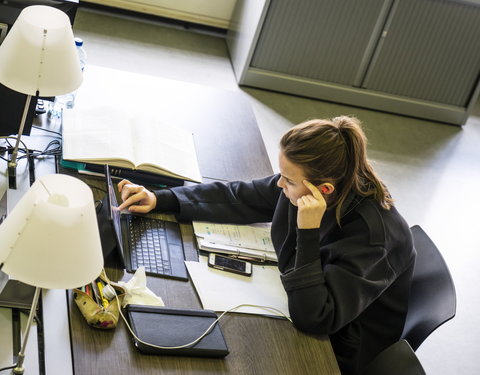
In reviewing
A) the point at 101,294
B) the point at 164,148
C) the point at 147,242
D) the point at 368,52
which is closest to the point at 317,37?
the point at 368,52

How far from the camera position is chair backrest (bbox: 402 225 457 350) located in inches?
67.2

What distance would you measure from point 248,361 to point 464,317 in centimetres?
194

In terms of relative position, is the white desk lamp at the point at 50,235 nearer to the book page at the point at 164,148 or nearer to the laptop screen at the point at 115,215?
the laptop screen at the point at 115,215

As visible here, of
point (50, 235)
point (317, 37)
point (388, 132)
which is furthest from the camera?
point (388, 132)

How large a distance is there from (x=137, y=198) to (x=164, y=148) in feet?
0.89

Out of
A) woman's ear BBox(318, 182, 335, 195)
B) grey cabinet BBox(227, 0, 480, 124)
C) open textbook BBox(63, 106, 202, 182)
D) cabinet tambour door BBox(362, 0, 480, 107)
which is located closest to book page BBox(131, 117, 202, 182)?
open textbook BBox(63, 106, 202, 182)

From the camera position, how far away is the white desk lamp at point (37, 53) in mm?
1541

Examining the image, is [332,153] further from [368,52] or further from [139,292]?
[368,52]

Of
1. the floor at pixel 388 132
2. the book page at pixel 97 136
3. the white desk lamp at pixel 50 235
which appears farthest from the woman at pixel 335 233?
the floor at pixel 388 132

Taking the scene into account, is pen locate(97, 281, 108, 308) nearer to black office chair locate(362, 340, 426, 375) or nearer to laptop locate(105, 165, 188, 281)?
laptop locate(105, 165, 188, 281)

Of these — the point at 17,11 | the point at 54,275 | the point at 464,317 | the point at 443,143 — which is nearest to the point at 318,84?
the point at 443,143

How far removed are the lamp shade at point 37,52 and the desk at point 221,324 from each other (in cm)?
38

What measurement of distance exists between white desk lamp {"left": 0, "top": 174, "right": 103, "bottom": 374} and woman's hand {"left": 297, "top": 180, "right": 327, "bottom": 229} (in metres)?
0.71

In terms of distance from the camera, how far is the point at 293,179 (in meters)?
1.76
